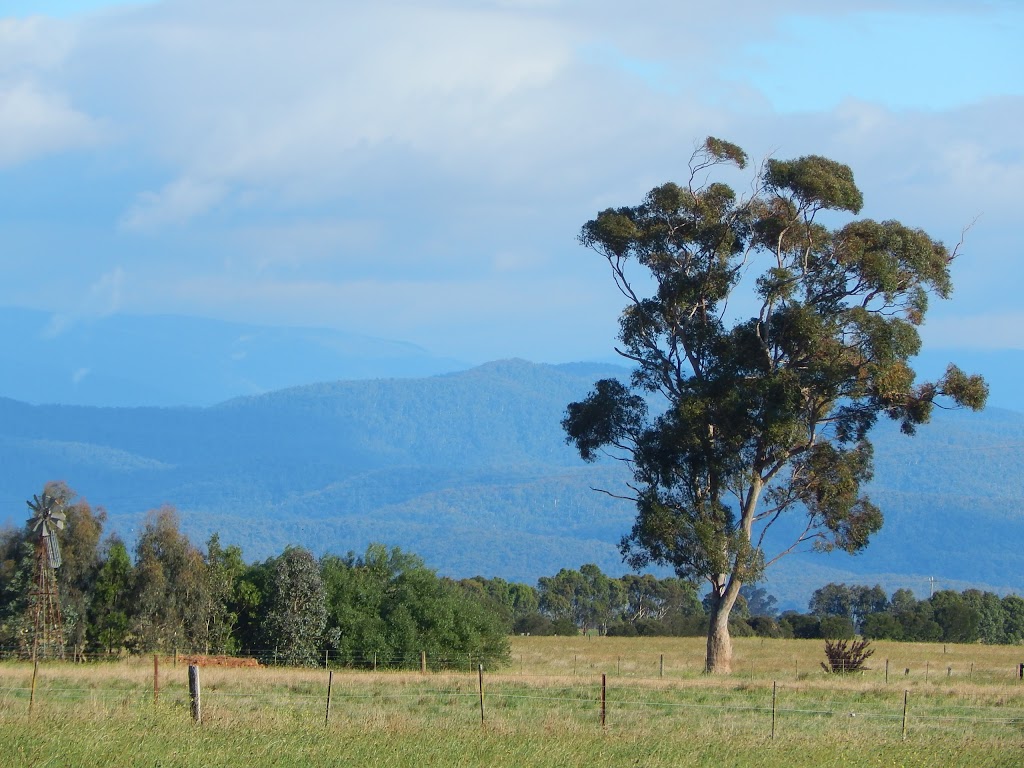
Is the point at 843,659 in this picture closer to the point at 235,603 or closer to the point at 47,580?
the point at 235,603

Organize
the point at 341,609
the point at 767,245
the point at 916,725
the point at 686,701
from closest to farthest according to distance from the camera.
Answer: the point at 916,725, the point at 686,701, the point at 767,245, the point at 341,609

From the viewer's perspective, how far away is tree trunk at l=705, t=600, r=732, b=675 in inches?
1540

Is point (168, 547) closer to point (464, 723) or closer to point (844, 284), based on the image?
point (844, 284)

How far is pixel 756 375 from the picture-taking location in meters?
38.3

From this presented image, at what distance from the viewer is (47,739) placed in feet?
54.5

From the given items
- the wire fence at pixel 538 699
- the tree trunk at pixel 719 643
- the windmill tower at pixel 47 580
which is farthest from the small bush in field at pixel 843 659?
the windmill tower at pixel 47 580

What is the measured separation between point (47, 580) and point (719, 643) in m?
21.7

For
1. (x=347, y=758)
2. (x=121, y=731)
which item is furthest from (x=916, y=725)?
(x=121, y=731)

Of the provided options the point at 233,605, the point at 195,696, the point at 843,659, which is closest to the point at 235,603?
the point at 233,605

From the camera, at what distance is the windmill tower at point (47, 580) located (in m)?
37.1

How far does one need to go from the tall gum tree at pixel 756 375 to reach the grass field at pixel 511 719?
14.7ft

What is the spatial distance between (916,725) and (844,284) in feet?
58.4

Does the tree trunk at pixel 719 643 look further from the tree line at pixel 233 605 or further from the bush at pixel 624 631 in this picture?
the bush at pixel 624 631

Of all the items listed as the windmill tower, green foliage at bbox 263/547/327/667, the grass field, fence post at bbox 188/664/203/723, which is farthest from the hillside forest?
fence post at bbox 188/664/203/723
